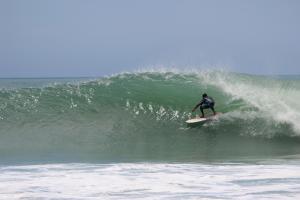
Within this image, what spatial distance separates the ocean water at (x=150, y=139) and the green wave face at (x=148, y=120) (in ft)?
0.11

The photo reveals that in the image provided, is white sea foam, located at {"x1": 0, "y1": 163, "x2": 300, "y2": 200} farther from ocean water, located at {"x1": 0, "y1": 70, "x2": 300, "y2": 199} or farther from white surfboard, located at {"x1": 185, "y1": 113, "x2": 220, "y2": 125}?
white surfboard, located at {"x1": 185, "y1": 113, "x2": 220, "y2": 125}

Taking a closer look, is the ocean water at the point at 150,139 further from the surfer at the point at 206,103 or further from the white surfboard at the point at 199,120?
the surfer at the point at 206,103

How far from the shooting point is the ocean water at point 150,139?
923 cm

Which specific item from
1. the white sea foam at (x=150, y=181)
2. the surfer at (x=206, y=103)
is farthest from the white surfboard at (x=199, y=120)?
the white sea foam at (x=150, y=181)

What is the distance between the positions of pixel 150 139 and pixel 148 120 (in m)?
1.82

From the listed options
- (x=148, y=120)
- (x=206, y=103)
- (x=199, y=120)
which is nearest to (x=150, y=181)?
(x=199, y=120)

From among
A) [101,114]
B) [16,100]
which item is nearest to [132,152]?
[101,114]

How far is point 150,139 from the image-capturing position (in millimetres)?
16359

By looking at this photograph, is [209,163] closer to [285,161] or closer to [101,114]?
[285,161]

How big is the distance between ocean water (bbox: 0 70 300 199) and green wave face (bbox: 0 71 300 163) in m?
0.03

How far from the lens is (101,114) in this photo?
61.4ft

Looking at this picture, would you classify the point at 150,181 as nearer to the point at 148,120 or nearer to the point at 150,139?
the point at 150,139

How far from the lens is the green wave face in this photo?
46.3 feet

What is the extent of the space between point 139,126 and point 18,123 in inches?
149
